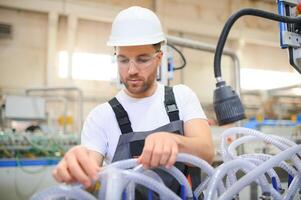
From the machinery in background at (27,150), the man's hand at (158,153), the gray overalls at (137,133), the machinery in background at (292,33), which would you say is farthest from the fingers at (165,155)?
the machinery in background at (27,150)

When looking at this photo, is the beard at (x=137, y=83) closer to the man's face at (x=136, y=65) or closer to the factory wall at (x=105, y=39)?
the man's face at (x=136, y=65)

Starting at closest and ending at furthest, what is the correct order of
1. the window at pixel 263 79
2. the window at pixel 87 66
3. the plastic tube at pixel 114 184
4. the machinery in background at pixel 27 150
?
1. the plastic tube at pixel 114 184
2. the machinery in background at pixel 27 150
3. the window at pixel 87 66
4. the window at pixel 263 79

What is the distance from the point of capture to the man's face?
1.06 metres

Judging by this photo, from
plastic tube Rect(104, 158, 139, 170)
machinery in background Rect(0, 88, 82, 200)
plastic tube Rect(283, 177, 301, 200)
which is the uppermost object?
plastic tube Rect(104, 158, 139, 170)

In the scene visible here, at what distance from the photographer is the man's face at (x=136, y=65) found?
1.06 m

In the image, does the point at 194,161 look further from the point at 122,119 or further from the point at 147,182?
the point at 122,119

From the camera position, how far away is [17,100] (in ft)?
10.6

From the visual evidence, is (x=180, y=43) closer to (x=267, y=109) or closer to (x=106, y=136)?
(x=106, y=136)

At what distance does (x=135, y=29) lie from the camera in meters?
1.07

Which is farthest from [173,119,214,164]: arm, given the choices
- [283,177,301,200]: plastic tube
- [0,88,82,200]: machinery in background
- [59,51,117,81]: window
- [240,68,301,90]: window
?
[240,68,301,90]: window

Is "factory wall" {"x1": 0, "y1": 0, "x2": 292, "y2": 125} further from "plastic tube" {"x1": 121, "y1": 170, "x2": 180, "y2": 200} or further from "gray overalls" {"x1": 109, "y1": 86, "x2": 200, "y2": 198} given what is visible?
"plastic tube" {"x1": 121, "y1": 170, "x2": 180, "y2": 200}

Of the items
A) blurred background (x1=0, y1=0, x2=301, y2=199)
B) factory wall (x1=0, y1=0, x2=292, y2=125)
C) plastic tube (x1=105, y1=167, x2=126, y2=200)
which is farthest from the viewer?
factory wall (x1=0, y1=0, x2=292, y2=125)

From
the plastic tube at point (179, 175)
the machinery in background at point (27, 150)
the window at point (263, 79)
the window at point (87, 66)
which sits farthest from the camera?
the window at point (263, 79)

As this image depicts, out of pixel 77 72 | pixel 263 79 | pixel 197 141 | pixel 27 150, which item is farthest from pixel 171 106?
pixel 263 79
